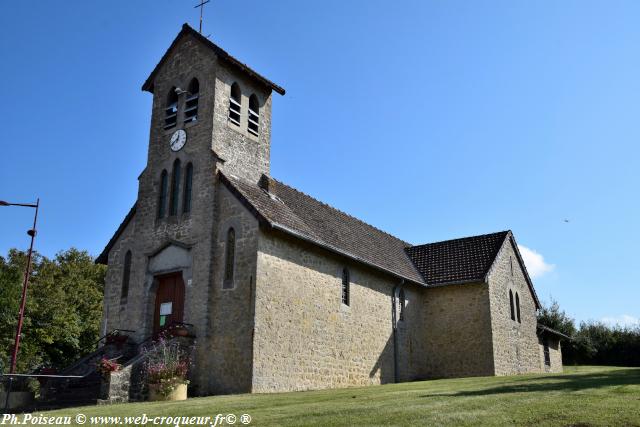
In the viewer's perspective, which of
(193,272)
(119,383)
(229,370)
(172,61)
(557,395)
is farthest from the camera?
(172,61)

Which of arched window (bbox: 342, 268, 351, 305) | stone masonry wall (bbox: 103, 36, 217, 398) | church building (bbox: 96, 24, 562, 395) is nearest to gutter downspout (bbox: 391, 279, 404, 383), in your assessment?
church building (bbox: 96, 24, 562, 395)

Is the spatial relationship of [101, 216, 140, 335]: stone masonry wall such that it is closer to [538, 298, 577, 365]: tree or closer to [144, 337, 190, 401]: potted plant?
[144, 337, 190, 401]: potted plant

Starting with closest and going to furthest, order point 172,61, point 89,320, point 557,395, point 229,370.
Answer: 1. point 557,395
2. point 229,370
3. point 172,61
4. point 89,320

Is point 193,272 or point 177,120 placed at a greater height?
point 177,120

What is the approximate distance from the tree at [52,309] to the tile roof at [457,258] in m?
19.2

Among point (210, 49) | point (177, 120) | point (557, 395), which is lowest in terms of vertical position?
point (557, 395)

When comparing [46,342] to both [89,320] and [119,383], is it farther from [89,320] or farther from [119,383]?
[119,383]

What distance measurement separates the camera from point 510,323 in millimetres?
29344

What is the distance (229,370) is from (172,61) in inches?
496

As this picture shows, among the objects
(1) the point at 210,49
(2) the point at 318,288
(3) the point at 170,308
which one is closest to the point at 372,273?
(2) the point at 318,288

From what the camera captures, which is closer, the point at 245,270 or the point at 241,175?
the point at 245,270

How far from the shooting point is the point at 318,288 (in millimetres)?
21844

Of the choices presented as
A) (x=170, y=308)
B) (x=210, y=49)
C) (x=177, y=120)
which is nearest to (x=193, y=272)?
(x=170, y=308)

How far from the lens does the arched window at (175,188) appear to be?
22.8 metres
